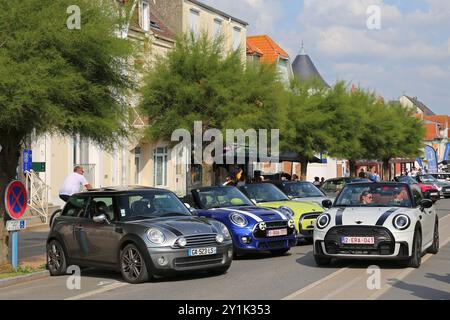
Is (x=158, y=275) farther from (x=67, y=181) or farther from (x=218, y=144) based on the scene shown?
(x=218, y=144)

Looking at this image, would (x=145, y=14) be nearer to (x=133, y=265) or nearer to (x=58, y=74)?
(x=58, y=74)

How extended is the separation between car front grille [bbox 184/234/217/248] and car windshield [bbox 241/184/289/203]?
248 inches

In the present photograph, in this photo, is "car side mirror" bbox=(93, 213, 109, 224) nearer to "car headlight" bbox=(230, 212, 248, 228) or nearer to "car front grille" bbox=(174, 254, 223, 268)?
"car front grille" bbox=(174, 254, 223, 268)

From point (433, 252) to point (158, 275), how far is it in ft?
21.1

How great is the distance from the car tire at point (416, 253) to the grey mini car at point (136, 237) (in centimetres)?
310

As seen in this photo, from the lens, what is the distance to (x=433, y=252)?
14680mm

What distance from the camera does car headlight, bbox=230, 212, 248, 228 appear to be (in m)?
14.1

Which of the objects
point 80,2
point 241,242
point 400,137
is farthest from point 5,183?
point 400,137

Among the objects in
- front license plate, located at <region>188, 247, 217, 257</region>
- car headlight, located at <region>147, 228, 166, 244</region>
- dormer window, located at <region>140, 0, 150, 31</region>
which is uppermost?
dormer window, located at <region>140, 0, 150, 31</region>


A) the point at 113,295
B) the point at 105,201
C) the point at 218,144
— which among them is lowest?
the point at 113,295

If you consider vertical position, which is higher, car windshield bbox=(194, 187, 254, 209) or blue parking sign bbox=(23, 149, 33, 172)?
blue parking sign bbox=(23, 149, 33, 172)

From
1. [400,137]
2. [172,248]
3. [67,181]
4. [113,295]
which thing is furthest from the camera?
[400,137]

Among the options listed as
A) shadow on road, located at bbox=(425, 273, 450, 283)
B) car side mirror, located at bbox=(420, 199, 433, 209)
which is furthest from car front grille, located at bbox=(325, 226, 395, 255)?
car side mirror, located at bbox=(420, 199, 433, 209)

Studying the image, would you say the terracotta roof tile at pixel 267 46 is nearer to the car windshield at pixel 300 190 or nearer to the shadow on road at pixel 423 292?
the car windshield at pixel 300 190
